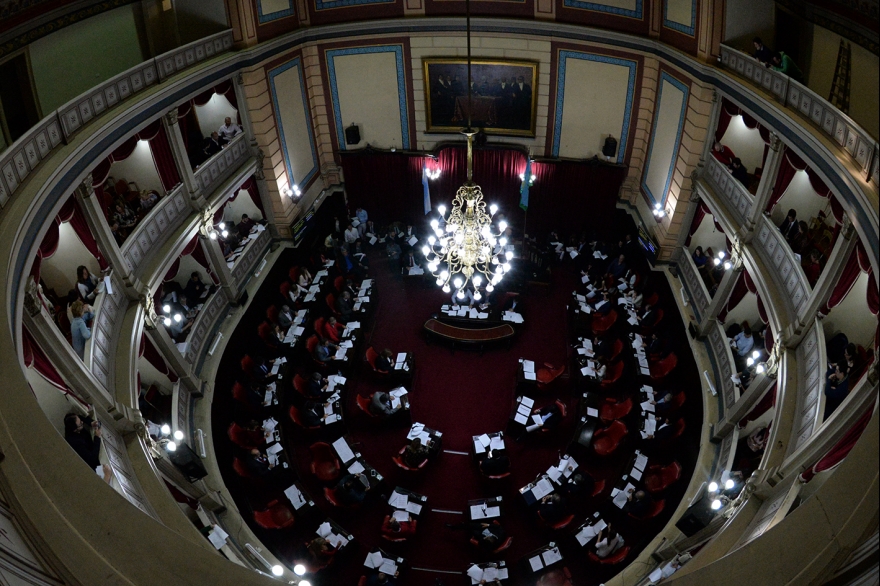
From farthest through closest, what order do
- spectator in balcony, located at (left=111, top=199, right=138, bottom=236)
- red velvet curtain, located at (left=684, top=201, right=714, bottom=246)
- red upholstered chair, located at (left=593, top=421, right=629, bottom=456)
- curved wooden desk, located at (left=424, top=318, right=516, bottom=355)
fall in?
curved wooden desk, located at (left=424, top=318, right=516, bottom=355), red velvet curtain, located at (left=684, top=201, right=714, bottom=246), red upholstered chair, located at (left=593, top=421, right=629, bottom=456), spectator in balcony, located at (left=111, top=199, right=138, bottom=236)

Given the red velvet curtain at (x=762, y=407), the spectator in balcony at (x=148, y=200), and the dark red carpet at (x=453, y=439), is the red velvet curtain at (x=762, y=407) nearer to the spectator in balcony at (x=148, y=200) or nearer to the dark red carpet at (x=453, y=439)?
the dark red carpet at (x=453, y=439)

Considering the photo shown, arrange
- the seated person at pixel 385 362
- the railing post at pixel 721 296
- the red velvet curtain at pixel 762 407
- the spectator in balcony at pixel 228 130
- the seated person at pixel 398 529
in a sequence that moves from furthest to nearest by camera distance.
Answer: the spectator in balcony at pixel 228 130 < the seated person at pixel 385 362 < the railing post at pixel 721 296 < the seated person at pixel 398 529 < the red velvet curtain at pixel 762 407

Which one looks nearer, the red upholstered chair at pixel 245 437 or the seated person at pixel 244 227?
the red upholstered chair at pixel 245 437

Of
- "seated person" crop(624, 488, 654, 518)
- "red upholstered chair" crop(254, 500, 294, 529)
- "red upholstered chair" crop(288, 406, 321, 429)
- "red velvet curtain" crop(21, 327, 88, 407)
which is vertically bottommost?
"seated person" crop(624, 488, 654, 518)

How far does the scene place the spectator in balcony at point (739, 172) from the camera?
34.1 ft

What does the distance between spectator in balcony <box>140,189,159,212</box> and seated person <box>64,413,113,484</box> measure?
462cm

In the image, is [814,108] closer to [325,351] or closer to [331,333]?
[325,351]

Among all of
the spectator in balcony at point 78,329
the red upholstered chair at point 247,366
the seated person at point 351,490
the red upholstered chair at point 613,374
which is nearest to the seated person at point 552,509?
the red upholstered chair at point 613,374

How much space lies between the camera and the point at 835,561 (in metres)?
3.54

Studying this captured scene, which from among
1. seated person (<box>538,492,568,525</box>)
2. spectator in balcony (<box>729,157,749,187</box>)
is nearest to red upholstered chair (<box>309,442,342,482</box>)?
seated person (<box>538,492,568,525</box>)

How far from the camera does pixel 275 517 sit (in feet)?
30.8

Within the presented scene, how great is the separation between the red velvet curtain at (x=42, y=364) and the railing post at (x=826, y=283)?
9.92 meters

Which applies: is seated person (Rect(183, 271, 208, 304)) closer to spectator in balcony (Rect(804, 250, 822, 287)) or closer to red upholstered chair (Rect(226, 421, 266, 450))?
red upholstered chair (Rect(226, 421, 266, 450))

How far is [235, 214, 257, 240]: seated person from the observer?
13.3m
